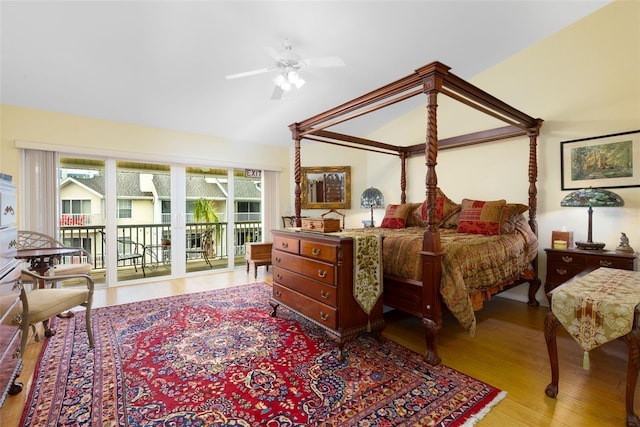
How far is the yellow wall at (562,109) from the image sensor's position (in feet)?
9.45

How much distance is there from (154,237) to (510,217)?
592 centimetres

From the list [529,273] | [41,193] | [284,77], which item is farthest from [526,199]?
[41,193]

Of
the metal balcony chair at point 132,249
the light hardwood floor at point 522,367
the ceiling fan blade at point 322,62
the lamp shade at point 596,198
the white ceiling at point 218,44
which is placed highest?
the white ceiling at point 218,44

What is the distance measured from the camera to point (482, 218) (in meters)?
3.18

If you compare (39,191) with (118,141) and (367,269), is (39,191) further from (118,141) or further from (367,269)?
(367,269)

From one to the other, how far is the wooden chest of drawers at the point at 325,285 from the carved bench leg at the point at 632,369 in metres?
1.41

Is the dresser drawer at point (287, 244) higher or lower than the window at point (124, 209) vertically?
lower

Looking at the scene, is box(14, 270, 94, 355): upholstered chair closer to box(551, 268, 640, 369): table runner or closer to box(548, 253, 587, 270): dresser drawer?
box(551, 268, 640, 369): table runner

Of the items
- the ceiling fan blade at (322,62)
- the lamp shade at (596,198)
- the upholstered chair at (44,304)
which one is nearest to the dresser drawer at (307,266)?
the upholstered chair at (44,304)

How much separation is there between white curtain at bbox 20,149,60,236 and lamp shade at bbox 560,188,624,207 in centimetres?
610

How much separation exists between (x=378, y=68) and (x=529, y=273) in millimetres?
3025

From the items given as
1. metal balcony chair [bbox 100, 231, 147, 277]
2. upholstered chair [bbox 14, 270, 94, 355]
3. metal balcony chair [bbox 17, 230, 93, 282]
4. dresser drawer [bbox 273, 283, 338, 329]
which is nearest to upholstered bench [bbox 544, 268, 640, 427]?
dresser drawer [bbox 273, 283, 338, 329]

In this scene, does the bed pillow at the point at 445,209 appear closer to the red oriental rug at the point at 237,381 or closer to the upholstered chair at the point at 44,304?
the red oriental rug at the point at 237,381

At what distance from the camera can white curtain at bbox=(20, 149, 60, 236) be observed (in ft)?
11.7
